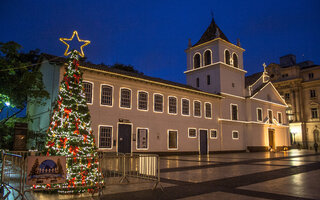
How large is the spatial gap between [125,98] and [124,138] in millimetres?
3508

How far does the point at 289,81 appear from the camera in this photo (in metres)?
56.3

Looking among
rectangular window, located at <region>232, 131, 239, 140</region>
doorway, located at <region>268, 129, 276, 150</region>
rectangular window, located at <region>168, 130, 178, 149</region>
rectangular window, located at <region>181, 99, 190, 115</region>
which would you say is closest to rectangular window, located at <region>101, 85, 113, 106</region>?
rectangular window, located at <region>168, 130, 178, 149</region>

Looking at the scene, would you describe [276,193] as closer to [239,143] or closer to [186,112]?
[186,112]

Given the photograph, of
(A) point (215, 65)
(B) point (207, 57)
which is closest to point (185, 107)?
(A) point (215, 65)

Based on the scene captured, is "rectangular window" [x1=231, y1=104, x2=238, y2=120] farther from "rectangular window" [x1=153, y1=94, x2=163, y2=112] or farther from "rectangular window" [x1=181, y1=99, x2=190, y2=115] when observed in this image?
"rectangular window" [x1=153, y1=94, x2=163, y2=112]

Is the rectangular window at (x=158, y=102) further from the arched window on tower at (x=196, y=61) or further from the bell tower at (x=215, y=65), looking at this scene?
the arched window on tower at (x=196, y=61)

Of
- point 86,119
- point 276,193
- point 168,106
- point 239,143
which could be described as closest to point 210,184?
point 276,193

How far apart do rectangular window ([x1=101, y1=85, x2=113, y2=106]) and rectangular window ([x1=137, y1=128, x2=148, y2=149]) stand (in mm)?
3914

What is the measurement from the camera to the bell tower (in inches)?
1305

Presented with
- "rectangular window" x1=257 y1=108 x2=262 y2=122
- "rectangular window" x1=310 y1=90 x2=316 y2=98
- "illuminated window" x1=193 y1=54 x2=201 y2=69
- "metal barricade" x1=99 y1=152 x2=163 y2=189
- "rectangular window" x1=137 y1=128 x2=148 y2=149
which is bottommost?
"metal barricade" x1=99 y1=152 x2=163 y2=189

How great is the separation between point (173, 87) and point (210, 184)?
18330mm

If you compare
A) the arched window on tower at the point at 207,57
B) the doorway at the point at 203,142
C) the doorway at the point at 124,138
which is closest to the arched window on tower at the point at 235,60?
the arched window on tower at the point at 207,57

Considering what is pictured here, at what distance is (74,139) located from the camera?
7.93m

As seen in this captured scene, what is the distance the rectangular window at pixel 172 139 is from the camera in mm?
26688
